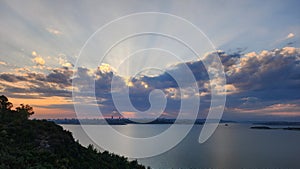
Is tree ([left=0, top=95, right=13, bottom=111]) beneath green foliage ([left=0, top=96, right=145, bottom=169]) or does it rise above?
above

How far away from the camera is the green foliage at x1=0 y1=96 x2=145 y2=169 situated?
905 inches

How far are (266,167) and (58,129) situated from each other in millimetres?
70911

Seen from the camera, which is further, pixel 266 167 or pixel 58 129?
pixel 266 167

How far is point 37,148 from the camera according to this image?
93.7 ft

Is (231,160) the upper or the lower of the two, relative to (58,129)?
lower

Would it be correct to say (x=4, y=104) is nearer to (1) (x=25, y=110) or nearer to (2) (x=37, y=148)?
(1) (x=25, y=110)

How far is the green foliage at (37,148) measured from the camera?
22983 millimetres

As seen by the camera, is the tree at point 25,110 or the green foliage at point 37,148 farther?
the tree at point 25,110

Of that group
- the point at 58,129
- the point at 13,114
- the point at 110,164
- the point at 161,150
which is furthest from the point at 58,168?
the point at 161,150

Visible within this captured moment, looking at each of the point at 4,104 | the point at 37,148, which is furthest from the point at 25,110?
the point at 37,148

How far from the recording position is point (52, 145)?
3105 centimetres

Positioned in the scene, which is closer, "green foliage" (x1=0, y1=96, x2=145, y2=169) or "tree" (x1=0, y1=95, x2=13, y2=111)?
"green foliage" (x1=0, y1=96, x2=145, y2=169)

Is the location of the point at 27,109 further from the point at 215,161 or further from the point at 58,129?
the point at 215,161

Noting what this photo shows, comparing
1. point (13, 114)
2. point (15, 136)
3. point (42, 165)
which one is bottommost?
point (42, 165)
